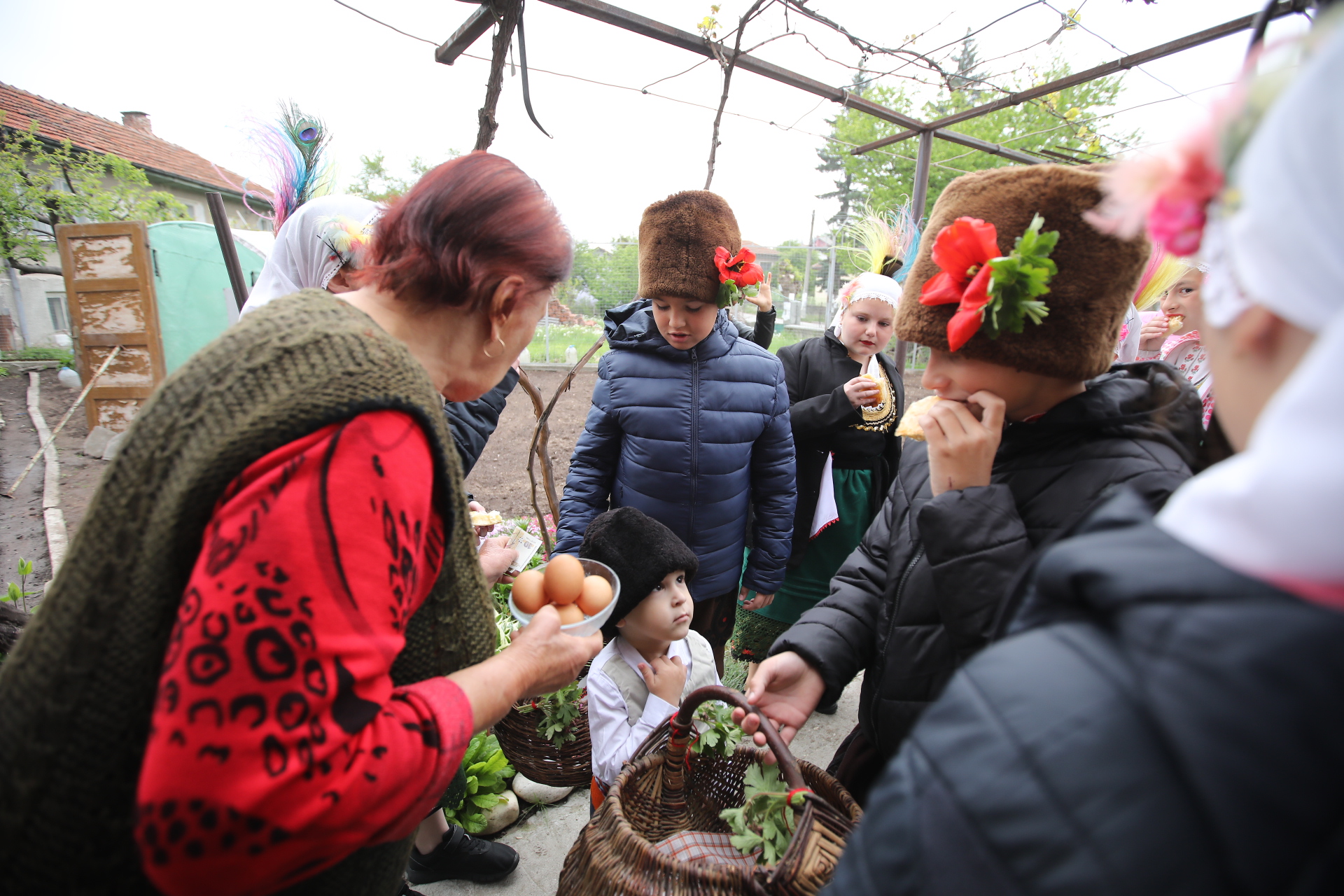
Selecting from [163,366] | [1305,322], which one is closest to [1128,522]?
[1305,322]

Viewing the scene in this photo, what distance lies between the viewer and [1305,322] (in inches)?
19.0

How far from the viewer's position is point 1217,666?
0.48m

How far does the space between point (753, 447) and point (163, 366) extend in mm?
7642

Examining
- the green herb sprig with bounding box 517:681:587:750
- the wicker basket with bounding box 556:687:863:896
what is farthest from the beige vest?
the wicker basket with bounding box 556:687:863:896

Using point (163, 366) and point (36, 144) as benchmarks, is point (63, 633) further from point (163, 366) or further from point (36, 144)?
point (36, 144)

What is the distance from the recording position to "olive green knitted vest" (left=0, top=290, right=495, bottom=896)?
791 mm

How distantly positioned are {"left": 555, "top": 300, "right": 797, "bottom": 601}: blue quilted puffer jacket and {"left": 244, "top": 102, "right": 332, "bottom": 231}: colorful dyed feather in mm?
1498

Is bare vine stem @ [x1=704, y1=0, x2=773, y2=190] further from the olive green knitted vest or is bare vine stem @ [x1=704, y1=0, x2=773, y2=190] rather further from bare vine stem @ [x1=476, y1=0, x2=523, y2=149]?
the olive green knitted vest

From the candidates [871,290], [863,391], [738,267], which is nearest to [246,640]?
[738,267]

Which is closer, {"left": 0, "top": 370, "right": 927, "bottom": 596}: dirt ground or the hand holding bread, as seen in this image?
the hand holding bread

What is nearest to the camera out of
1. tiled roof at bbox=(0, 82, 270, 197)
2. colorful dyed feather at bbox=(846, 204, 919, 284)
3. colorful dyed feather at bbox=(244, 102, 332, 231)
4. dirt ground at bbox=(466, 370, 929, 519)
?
colorful dyed feather at bbox=(244, 102, 332, 231)

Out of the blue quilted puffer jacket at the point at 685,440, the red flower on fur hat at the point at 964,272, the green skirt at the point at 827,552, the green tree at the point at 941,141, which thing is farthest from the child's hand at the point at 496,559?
the green tree at the point at 941,141

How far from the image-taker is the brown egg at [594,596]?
169 centimetres

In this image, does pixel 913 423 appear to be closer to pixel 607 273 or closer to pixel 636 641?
pixel 636 641
